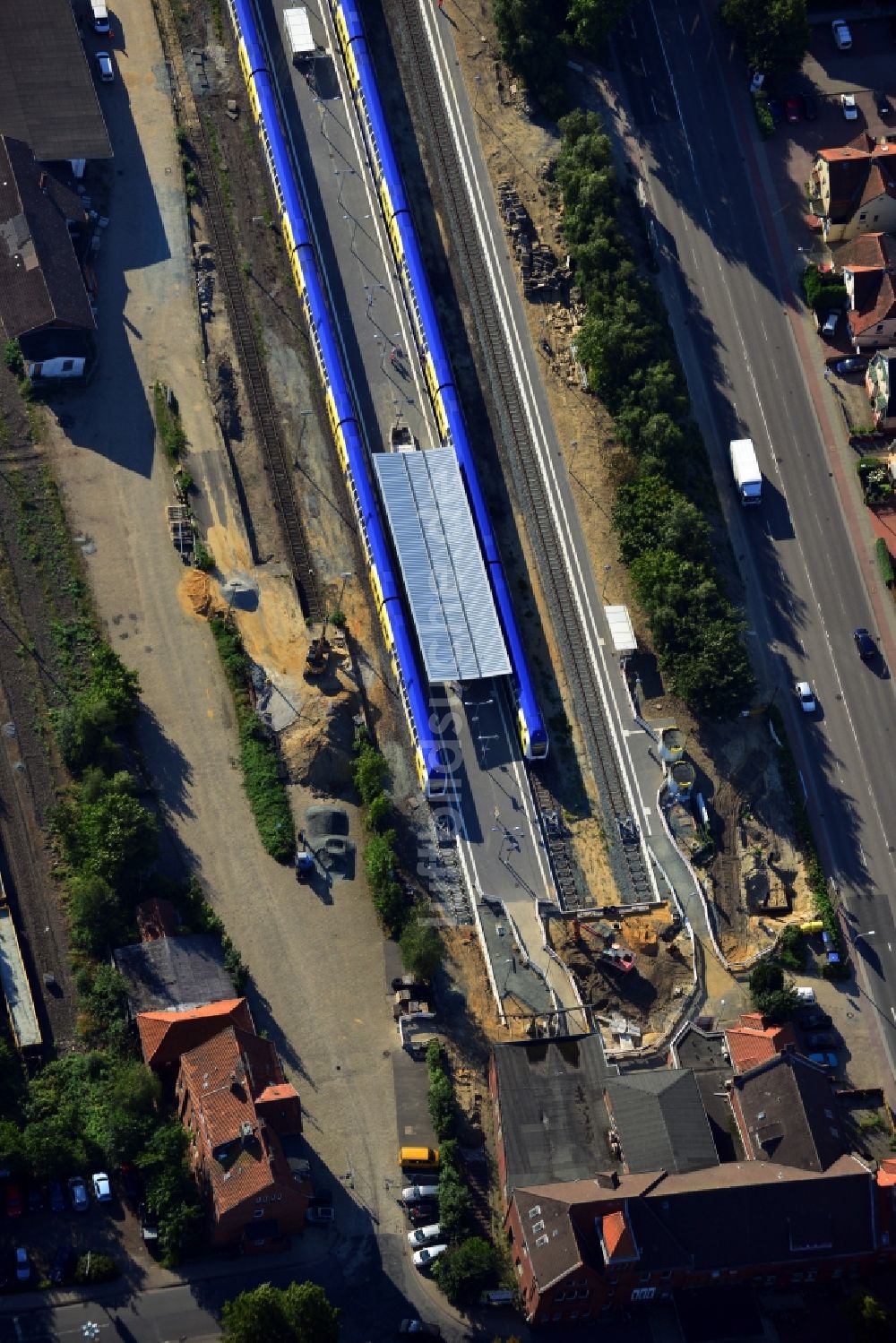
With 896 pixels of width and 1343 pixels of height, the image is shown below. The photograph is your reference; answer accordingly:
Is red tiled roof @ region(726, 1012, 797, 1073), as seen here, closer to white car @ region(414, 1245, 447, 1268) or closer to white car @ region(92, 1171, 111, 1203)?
white car @ region(414, 1245, 447, 1268)

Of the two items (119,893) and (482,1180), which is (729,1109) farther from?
(119,893)

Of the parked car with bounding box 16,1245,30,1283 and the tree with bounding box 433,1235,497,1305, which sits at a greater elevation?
the parked car with bounding box 16,1245,30,1283

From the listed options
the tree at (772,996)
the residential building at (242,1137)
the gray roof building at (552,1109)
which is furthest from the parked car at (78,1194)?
the tree at (772,996)

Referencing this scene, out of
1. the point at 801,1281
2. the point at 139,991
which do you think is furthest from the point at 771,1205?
the point at 139,991

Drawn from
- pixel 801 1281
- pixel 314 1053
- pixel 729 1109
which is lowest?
pixel 801 1281

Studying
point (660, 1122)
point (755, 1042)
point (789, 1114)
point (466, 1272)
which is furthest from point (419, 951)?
point (789, 1114)

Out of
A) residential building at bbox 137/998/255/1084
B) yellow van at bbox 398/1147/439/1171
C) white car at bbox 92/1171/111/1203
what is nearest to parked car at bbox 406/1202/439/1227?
yellow van at bbox 398/1147/439/1171
